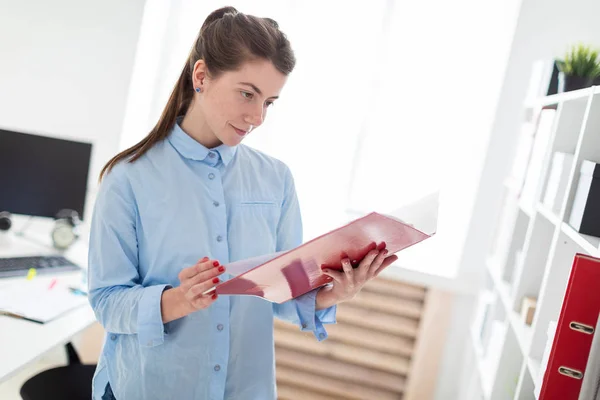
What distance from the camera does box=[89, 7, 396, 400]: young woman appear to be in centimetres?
120

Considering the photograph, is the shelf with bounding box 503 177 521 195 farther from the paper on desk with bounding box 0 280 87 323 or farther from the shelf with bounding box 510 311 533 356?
the paper on desk with bounding box 0 280 87 323

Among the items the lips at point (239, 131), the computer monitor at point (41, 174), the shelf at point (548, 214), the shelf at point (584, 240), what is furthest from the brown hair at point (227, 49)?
the computer monitor at point (41, 174)

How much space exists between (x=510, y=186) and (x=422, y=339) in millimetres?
854

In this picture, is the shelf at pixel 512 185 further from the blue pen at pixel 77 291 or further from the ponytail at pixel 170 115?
the blue pen at pixel 77 291

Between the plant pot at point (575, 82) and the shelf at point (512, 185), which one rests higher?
the plant pot at point (575, 82)

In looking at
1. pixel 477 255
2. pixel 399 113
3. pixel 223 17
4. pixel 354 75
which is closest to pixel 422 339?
pixel 477 255

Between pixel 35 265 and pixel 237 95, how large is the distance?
4.54 ft

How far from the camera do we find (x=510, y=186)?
8.34 feet

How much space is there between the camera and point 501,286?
230cm

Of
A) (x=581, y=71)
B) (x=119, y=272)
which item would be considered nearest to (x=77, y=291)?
(x=119, y=272)

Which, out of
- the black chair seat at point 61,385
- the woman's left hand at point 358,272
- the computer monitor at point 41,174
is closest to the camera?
the woman's left hand at point 358,272

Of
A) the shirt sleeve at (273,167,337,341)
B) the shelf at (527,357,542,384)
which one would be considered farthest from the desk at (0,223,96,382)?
the shelf at (527,357,542,384)

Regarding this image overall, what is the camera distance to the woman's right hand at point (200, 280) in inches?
41.6

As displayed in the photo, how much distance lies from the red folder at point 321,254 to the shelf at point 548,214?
74 cm
